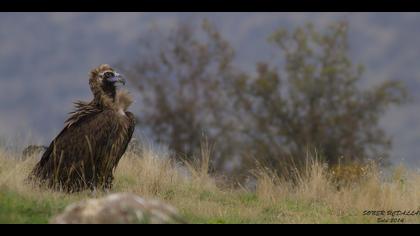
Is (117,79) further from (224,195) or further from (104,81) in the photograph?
(224,195)

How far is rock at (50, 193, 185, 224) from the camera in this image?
9.56 metres

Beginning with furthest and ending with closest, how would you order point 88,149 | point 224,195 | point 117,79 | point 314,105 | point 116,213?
point 314,105
point 224,195
point 117,79
point 88,149
point 116,213

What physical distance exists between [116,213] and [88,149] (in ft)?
15.6

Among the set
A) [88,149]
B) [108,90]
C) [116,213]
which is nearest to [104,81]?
[108,90]

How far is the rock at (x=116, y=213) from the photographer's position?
9562 mm

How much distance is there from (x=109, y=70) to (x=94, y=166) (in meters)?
1.84

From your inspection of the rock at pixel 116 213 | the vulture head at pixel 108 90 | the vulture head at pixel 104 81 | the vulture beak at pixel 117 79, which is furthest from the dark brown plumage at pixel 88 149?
the rock at pixel 116 213

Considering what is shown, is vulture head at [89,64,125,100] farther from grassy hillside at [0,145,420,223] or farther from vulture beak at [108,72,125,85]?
grassy hillside at [0,145,420,223]

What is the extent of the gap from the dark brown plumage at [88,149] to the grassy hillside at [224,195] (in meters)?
0.34

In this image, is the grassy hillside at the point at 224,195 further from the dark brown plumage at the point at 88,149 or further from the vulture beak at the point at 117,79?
the vulture beak at the point at 117,79

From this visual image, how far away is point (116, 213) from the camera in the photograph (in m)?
9.59

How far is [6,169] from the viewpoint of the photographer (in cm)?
1530

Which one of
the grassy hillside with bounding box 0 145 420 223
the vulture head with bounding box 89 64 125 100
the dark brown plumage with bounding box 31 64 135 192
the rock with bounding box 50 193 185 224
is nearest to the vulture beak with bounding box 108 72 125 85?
the vulture head with bounding box 89 64 125 100

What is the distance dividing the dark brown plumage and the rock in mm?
4191
